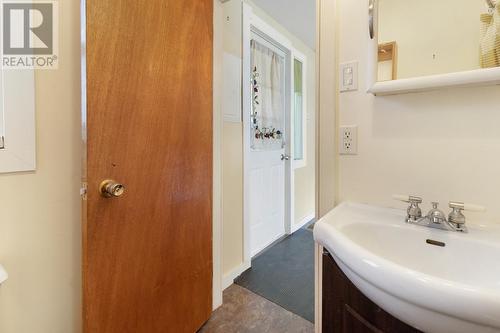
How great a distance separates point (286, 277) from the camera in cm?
197

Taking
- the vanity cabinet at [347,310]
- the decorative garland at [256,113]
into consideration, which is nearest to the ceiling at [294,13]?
the decorative garland at [256,113]

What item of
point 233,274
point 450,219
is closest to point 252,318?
point 233,274

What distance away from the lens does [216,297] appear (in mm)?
1640

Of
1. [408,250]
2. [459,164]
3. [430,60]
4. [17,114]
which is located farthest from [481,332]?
[17,114]

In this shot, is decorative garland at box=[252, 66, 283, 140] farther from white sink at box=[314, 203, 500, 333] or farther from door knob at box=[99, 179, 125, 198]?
door knob at box=[99, 179, 125, 198]

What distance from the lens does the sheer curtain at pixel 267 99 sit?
231cm

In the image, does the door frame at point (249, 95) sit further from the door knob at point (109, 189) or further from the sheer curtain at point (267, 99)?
the door knob at point (109, 189)

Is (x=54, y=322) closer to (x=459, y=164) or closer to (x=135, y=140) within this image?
(x=135, y=140)

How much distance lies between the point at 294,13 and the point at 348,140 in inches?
69.0

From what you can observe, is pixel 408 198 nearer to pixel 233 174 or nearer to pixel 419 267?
pixel 419 267

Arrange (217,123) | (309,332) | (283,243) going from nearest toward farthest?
(309,332) → (217,123) → (283,243)

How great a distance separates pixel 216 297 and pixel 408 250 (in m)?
1.27

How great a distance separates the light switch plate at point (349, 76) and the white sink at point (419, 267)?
479mm

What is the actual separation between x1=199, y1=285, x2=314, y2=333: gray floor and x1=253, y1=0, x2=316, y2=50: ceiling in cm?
230
